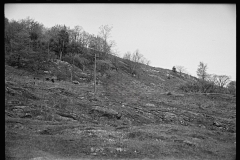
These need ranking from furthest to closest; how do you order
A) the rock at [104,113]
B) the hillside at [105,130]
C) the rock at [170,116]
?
1. the rock at [170,116]
2. the rock at [104,113]
3. the hillside at [105,130]

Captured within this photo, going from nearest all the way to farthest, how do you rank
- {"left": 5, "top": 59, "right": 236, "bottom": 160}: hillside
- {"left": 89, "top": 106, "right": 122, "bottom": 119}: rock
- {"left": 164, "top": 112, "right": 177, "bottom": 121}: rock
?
{"left": 5, "top": 59, "right": 236, "bottom": 160}: hillside < {"left": 89, "top": 106, "right": 122, "bottom": 119}: rock < {"left": 164, "top": 112, "right": 177, "bottom": 121}: rock

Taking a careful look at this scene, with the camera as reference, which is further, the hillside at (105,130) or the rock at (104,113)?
the rock at (104,113)

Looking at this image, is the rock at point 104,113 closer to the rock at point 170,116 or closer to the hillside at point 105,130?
the hillside at point 105,130

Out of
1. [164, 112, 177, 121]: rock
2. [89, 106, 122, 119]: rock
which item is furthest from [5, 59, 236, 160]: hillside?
[164, 112, 177, 121]: rock

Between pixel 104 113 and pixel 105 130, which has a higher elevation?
pixel 104 113

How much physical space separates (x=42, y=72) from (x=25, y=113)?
19.1 meters

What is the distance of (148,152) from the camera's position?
888 cm

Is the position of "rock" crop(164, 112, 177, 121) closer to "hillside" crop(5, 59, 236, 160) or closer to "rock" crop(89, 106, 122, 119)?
"hillside" crop(5, 59, 236, 160)

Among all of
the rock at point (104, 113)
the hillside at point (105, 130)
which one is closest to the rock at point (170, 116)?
the hillside at point (105, 130)

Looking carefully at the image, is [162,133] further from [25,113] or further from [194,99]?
[194,99]

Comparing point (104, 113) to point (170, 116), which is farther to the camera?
point (170, 116)

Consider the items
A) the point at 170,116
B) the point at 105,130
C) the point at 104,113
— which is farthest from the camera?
the point at 170,116

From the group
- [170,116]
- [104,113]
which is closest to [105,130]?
[104,113]

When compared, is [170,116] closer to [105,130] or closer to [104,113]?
[104,113]
